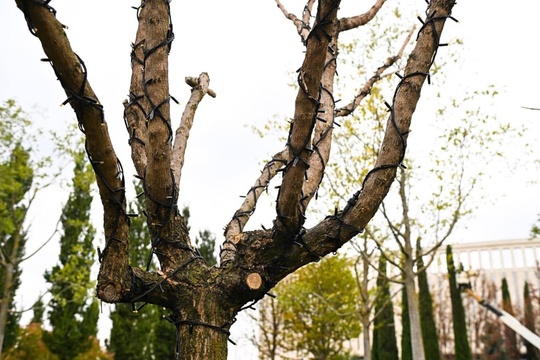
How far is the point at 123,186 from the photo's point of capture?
1.72m

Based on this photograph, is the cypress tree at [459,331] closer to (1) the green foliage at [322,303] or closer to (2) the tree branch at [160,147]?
(1) the green foliage at [322,303]

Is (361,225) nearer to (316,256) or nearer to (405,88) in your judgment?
(316,256)

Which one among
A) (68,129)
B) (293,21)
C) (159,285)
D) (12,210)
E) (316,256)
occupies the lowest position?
(159,285)

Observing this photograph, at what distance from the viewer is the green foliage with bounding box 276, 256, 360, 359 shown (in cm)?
1513

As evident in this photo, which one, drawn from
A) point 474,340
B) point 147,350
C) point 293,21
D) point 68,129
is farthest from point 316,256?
point 474,340

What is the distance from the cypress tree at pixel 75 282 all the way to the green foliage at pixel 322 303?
5.58 m

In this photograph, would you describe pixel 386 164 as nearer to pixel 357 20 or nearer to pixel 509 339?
pixel 357 20

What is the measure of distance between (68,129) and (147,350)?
6661 mm

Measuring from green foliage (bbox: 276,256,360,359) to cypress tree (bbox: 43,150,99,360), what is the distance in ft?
18.3

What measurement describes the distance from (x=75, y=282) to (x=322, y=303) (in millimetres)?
7218

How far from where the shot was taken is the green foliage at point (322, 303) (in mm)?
15133

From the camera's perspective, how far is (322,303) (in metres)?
15.8

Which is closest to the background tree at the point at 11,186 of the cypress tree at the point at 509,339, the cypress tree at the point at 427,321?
the cypress tree at the point at 427,321

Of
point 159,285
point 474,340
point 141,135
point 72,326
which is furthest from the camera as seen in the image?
point 474,340
